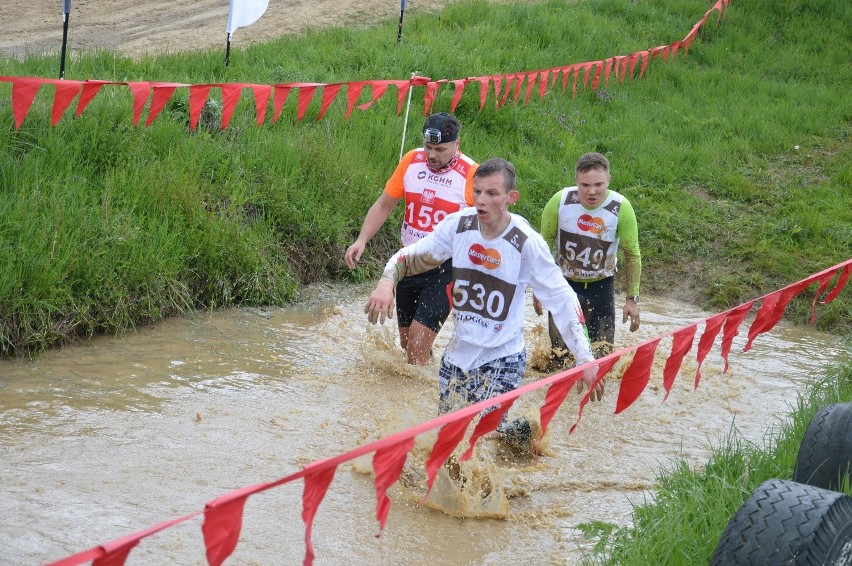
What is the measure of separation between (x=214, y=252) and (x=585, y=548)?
5.25 meters

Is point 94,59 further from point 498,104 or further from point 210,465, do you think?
point 210,465

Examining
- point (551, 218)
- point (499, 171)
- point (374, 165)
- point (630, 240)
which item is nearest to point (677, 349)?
point (499, 171)

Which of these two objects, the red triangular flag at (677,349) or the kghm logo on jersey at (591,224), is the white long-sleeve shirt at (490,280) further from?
the kghm logo on jersey at (591,224)

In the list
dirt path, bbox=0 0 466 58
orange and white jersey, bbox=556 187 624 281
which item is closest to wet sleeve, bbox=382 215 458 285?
orange and white jersey, bbox=556 187 624 281

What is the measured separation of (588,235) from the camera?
795cm

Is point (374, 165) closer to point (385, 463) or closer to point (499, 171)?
point (499, 171)

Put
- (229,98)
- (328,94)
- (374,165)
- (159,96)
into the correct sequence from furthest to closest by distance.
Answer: (374,165) < (328,94) < (229,98) < (159,96)

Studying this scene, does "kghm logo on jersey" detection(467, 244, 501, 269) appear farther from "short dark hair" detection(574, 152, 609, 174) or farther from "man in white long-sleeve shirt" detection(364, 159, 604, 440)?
"short dark hair" detection(574, 152, 609, 174)

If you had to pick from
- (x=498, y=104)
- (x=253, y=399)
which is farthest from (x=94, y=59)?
(x=253, y=399)

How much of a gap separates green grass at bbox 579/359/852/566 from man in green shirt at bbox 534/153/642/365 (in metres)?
2.10

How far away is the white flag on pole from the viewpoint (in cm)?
1201

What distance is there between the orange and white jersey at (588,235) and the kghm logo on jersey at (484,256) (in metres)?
2.27


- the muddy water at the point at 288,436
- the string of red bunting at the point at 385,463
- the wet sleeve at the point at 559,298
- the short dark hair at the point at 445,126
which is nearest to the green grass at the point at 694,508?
the muddy water at the point at 288,436

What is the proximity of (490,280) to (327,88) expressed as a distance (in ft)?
17.6
